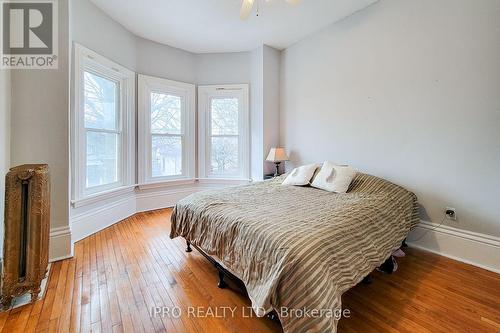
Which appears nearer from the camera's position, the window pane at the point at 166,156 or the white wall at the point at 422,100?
the white wall at the point at 422,100

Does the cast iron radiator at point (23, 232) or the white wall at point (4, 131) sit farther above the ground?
the white wall at point (4, 131)

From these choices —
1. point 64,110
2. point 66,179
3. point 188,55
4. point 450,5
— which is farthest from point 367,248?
point 188,55

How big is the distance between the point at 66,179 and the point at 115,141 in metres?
1.21

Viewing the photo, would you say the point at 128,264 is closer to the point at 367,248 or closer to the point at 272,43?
the point at 367,248

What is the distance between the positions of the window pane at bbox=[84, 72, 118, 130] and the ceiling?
92 centimetres

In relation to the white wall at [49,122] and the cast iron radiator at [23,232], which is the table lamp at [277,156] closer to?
the white wall at [49,122]

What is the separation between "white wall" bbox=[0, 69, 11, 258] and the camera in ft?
5.98

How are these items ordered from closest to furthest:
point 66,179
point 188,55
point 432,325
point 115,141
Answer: point 432,325, point 66,179, point 115,141, point 188,55

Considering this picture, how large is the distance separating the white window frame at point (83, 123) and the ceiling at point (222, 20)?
2.30 feet

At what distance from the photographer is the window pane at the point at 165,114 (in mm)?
3856

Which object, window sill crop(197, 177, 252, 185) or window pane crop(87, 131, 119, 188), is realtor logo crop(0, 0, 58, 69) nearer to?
window pane crop(87, 131, 119, 188)

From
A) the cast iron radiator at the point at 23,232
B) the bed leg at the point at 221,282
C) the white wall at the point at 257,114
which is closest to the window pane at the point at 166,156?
the white wall at the point at 257,114

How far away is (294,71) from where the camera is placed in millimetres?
3848

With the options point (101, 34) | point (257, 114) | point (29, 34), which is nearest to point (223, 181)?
point (257, 114)
